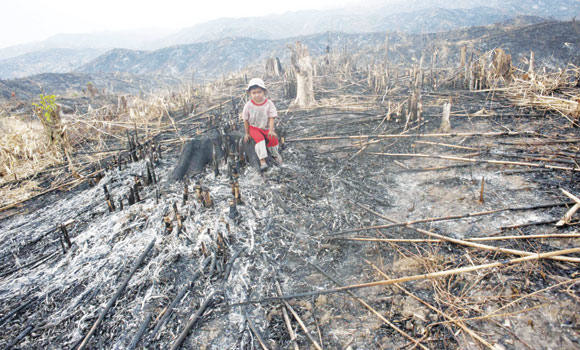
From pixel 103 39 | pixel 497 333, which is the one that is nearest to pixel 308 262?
pixel 497 333

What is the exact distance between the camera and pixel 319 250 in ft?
9.12

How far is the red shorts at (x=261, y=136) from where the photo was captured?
411cm

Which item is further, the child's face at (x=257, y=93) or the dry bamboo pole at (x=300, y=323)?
the child's face at (x=257, y=93)

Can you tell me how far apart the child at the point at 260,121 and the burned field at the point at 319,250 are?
1.13ft

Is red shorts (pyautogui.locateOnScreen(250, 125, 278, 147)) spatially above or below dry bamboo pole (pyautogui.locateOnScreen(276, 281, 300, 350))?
above

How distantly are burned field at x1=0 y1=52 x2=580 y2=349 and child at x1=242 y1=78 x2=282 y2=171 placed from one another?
13.5 inches

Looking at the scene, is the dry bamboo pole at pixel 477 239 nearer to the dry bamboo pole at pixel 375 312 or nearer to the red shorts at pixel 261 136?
the dry bamboo pole at pixel 375 312

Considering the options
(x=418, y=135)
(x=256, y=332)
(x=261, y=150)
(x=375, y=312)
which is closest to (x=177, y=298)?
(x=256, y=332)

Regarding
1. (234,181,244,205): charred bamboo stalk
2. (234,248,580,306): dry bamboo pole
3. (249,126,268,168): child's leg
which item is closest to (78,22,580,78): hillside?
(249,126,268,168): child's leg

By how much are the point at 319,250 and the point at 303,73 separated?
5108 mm

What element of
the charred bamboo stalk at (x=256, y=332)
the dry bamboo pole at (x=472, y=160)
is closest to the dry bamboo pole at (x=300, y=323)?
the charred bamboo stalk at (x=256, y=332)

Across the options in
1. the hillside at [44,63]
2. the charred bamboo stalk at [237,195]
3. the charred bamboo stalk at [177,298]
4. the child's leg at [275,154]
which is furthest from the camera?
the hillside at [44,63]

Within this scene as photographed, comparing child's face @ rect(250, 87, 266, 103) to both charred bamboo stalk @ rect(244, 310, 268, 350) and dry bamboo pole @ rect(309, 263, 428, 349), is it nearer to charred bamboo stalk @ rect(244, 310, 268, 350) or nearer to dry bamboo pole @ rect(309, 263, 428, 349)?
dry bamboo pole @ rect(309, 263, 428, 349)

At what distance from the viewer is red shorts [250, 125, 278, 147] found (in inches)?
162
